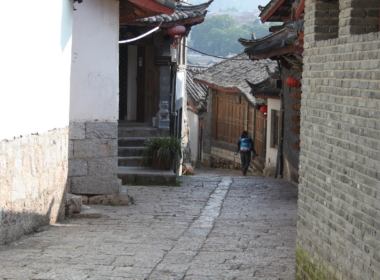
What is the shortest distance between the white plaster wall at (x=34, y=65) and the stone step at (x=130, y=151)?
18.9 ft

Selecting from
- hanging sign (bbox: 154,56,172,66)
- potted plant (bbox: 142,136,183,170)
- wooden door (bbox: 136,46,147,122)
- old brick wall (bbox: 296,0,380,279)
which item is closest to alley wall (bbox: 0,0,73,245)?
old brick wall (bbox: 296,0,380,279)

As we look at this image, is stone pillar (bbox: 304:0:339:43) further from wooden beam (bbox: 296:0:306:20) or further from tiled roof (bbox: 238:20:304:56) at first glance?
tiled roof (bbox: 238:20:304:56)

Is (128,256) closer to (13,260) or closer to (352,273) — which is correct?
(13,260)

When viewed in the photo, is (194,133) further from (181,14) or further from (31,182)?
(31,182)

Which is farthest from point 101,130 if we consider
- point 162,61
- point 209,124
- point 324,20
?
point 209,124

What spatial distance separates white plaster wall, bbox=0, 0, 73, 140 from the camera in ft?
17.9

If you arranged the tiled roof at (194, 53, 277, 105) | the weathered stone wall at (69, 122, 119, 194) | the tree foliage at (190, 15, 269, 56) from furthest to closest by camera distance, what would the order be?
the tree foliage at (190, 15, 269, 56) → the tiled roof at (194, 53, 277, 105) → the weathered stone wall at (69, 122, 119, 194)

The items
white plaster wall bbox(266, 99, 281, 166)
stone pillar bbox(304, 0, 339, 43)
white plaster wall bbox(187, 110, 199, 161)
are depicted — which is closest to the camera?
stone pillar bbox(304, 0, 339, 43)

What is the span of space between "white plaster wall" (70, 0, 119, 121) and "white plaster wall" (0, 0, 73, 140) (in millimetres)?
1125

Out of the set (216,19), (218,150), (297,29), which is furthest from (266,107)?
(216,19)

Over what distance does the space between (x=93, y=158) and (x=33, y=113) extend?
2.76m

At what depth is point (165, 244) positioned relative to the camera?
20.7 feet

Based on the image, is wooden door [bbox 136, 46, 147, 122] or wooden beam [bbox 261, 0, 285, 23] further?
wooden door [bbox 136, 46, 147, 122]

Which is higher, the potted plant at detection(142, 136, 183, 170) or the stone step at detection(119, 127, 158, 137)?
the stone step at detection(119, 127, 158, 137)
